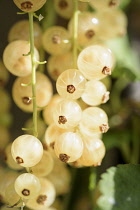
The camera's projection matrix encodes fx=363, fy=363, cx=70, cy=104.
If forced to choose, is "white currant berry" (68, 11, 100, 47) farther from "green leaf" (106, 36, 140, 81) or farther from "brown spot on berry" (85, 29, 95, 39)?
"green leaf" (106, 36, 140, 81)

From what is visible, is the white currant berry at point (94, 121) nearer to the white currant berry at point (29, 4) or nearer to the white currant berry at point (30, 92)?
the white currant berry at point (30, 92)

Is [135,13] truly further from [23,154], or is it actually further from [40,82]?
[23,154]

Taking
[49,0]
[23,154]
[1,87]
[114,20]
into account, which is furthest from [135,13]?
[23,154]

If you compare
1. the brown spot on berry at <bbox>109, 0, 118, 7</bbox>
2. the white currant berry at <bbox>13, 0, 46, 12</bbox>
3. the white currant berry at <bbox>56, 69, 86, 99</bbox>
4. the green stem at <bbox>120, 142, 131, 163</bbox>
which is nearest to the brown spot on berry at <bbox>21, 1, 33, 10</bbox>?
the white currant berry at <bbox>13, 0, 46, 12</bbox>

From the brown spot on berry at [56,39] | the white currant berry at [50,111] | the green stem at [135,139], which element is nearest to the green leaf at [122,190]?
the white currant berry at [50,111]

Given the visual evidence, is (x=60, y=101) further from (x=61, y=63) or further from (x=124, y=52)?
(x=124, y=52)

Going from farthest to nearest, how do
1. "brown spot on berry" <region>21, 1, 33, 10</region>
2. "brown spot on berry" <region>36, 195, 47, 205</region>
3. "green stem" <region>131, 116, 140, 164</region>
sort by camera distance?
1. "green stem" <region>131, 116, 140, 164</region>
2. "brown spot on berry" <region>36, 195, 47, 205</region>
3. "brown spot on berry" <region>21, 1, 33, 10</region>
